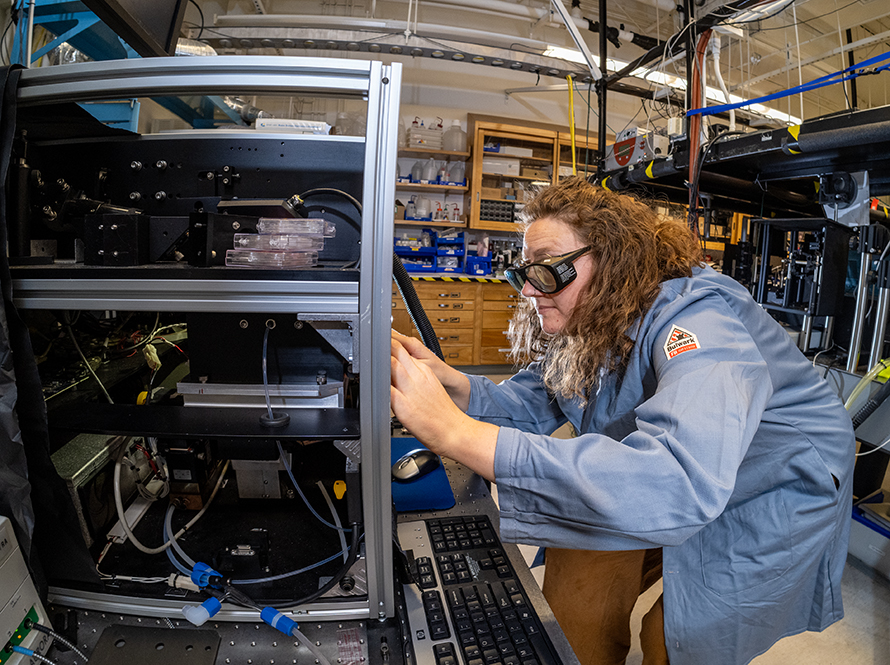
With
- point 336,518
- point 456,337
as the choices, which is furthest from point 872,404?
point 456,337

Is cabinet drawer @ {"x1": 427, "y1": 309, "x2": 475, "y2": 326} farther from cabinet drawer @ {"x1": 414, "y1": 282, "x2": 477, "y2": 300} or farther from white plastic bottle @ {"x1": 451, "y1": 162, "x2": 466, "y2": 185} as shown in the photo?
white plastic bottle @ {"x1": 451, "y1": 162, "x2": 466, "y2": 185}

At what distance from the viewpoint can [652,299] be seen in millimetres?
790

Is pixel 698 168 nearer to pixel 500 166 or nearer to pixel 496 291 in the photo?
pixel 496 291

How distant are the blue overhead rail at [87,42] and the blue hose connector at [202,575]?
109 cm

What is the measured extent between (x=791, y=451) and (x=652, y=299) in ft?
1.33

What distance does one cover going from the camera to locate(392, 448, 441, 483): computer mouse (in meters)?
0.85

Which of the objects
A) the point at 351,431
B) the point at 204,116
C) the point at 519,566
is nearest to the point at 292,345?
A: the point at 351,431

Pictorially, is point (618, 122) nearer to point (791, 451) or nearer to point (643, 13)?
point (643, 13)

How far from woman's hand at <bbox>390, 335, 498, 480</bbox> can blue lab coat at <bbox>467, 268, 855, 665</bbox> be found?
1.1 inches

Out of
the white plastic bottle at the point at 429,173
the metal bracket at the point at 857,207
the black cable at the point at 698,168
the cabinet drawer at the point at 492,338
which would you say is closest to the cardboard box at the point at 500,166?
the white plastic bottle at the point at 429,173

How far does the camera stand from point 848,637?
4.75 ft

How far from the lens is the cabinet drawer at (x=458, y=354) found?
14.0 ft

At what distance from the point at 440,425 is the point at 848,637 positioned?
1.82 metres

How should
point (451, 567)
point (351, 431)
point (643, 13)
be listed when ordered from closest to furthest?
1. point (351, 431)
2. point (451, 567)
3. point (643, 13)
